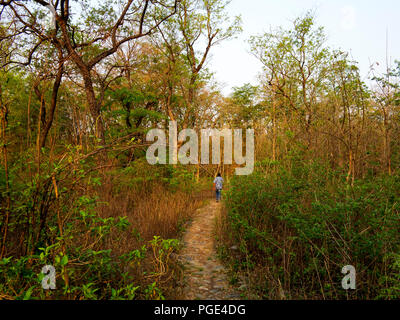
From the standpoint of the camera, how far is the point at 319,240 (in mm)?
3588

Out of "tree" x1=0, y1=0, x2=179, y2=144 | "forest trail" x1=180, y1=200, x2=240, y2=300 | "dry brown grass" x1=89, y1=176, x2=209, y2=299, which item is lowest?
"forest trail" x1=180, y1=200, x2=240, y2=300

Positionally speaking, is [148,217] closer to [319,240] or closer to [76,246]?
[76,246]

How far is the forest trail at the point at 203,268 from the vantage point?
3.65 metres

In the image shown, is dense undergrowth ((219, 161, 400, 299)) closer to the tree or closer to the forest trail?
the forest trail

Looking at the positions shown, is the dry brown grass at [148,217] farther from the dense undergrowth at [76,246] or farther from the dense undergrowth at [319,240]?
the dense undergrowth at [319,240]

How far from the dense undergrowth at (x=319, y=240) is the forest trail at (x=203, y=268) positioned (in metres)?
0.23

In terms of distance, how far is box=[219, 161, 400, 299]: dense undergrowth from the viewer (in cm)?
300

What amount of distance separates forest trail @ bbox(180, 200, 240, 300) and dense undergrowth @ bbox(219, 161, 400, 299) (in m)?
0.23

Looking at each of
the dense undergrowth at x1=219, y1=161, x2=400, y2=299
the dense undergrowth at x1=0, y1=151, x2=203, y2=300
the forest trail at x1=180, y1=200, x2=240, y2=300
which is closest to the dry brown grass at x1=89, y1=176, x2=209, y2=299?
the dense undergrowth at x1=0, y1=151, x2=203, y2=300

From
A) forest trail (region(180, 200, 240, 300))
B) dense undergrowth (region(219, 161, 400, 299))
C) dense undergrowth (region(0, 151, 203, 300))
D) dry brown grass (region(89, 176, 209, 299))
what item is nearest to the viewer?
dense undergrowth (region(0, 151, 203, 300))

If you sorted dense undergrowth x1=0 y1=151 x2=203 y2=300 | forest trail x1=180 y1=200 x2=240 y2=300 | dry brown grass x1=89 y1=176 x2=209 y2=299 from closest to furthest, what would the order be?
dense undergrowth x1=0 y1=151 x2=203 y2=300, forest trail x1=180 y1=200 x2=240 y2=300, dry brown grass x1=89 y1=176 x2=209 y2=299

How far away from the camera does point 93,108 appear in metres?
9.16
